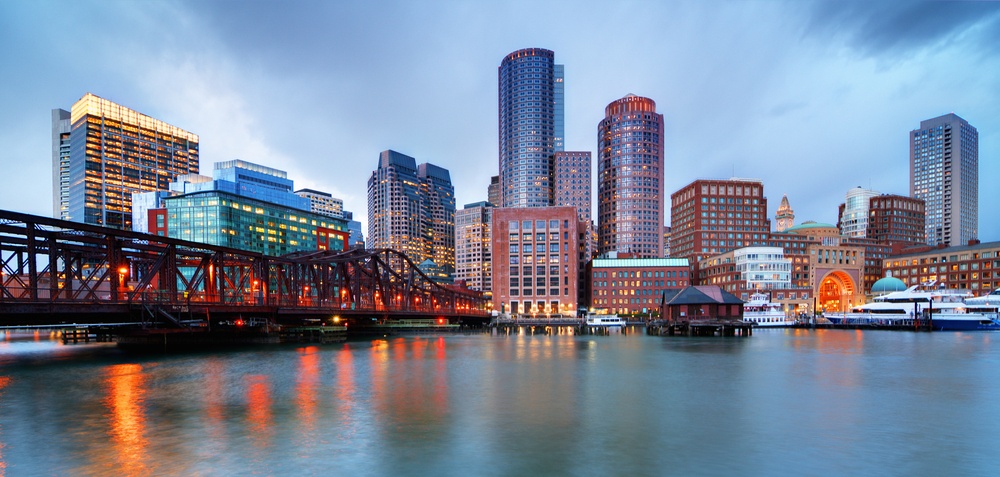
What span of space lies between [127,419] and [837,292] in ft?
616

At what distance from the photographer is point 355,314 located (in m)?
87.0

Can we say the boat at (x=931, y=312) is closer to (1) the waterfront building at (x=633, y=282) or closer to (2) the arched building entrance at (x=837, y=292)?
(2) the arched building entrance at (x=837, y=292)

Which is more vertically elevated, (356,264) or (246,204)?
(246,204)

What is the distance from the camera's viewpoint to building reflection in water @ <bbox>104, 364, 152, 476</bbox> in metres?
20.5

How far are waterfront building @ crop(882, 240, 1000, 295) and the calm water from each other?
12626 centimetres

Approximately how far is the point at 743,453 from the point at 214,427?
955 inches

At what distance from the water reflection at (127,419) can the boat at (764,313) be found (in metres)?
126

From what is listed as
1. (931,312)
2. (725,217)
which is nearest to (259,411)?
(931,312)

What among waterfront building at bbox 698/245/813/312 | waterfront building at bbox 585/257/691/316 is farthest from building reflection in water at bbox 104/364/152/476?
waterfront building at bbox 698/245/813/312

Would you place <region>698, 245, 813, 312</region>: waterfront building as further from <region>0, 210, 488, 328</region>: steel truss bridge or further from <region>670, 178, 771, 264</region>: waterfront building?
<region>0, 210, 488, 328</region>: steel truss bridge

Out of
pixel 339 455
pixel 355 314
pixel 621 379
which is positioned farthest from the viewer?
pixel 355 314

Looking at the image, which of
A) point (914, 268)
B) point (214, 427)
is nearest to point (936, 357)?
point (214, 427)

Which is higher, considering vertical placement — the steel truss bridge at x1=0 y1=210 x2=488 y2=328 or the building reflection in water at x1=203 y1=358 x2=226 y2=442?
the steel truss bridge at x1=0 y1=210 x2=488 y2=328

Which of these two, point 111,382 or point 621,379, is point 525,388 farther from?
point 111,382
